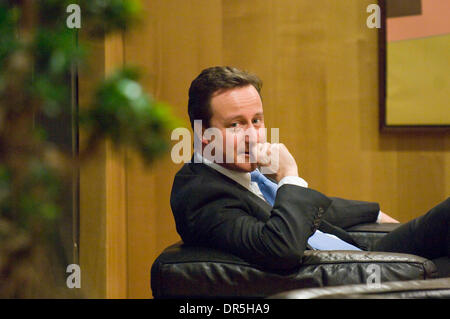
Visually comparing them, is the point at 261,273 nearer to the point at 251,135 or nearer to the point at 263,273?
the point at 263,273

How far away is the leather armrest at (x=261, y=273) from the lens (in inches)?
50.9

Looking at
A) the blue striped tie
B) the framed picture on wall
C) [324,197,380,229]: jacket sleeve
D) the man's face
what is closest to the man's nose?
the man's face

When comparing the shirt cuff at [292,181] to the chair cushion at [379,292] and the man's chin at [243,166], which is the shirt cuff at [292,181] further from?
the chair cushion at [379,292]

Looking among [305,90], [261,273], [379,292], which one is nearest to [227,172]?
[261,273]

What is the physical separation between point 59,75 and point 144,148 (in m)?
0.06

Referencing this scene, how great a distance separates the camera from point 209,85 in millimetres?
1612

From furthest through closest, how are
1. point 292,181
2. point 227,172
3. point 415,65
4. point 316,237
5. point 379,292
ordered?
point 415,65 < point 316,237 < point 227,172 < point 292,181 < point 379,292

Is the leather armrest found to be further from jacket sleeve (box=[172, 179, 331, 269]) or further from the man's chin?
the man's chin

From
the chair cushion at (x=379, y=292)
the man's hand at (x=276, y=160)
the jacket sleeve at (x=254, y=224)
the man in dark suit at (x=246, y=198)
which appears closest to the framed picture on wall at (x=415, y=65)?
the man in dark suit at (x=246, y=198)

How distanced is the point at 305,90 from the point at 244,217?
1381mm

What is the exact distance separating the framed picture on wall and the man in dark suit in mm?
982

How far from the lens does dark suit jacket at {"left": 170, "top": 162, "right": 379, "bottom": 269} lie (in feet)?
4.38
